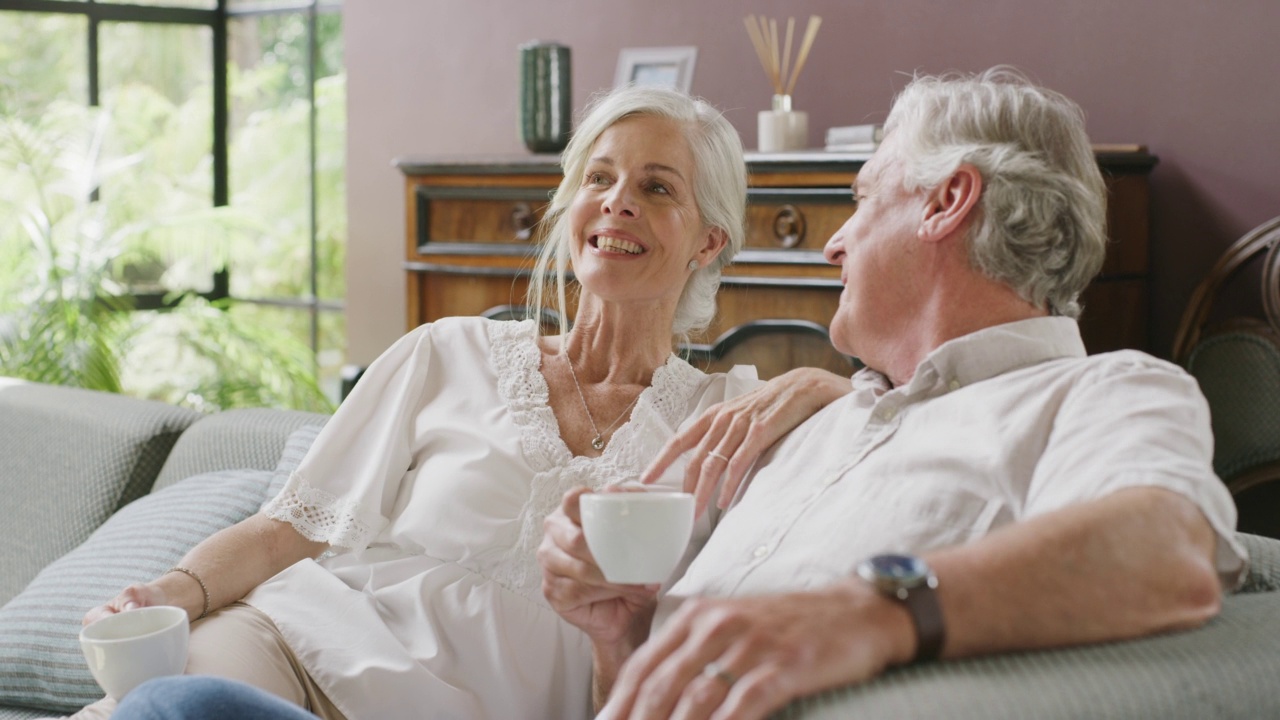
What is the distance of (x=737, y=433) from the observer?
4.87 ft

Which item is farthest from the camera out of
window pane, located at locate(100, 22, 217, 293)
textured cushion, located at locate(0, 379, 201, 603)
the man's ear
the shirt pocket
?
window pane, located at locate(100, 22, 217, 293)

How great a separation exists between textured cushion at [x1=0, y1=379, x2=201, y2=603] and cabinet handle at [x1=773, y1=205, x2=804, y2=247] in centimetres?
123

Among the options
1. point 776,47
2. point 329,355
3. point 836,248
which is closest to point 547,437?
point 836,248

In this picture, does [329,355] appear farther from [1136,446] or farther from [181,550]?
[1136,446]

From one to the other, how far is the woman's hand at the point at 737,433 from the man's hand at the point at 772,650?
0.47m

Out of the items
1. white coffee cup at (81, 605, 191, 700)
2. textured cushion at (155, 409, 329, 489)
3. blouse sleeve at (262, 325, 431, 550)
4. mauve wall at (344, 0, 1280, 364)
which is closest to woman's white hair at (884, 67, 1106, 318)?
blouse sleeve at (262, 325, 431, 550)

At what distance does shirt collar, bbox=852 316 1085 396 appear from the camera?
131 centimetres

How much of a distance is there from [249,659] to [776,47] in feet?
7.04

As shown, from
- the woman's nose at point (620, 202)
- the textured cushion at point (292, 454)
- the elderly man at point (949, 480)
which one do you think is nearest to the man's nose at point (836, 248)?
the elderly man at point (949, 480)

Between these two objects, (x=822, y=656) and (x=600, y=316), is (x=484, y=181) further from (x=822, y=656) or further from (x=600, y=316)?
(x=822, y=656)

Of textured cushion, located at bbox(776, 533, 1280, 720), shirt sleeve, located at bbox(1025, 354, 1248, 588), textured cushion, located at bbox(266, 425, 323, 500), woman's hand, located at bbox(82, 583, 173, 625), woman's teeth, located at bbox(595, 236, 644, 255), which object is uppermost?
woman's teeth, located at bbox(595, 236, 644, 255)

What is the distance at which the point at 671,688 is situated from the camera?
96 centimetres

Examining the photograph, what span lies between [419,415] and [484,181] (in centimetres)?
151

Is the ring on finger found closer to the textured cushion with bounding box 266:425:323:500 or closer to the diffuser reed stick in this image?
the textured cushion with bounding box 266:425:323:500
